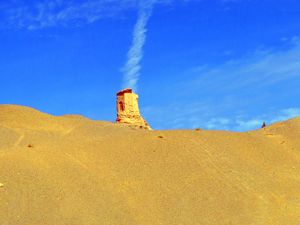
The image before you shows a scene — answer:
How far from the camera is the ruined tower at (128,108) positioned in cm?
3778

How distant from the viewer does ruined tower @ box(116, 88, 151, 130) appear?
124 feet

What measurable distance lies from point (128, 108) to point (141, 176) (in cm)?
1635

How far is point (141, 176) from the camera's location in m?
22.0

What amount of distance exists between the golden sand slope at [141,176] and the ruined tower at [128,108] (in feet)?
29.1

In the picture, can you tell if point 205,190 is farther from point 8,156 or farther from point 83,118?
point 83,118

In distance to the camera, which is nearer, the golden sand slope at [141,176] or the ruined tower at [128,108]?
the golden sand slope at [141,176]

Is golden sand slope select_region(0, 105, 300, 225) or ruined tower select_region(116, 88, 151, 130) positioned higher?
ruined tower select_region(116, 88, 151, 130)

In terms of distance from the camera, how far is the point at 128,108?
38.0 metres

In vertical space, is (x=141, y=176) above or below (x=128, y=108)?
below

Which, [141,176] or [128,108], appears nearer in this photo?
[141,176]

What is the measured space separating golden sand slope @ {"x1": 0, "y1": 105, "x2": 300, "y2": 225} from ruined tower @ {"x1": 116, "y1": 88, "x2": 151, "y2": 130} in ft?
29.1

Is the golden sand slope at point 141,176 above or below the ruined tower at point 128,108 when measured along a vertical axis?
below

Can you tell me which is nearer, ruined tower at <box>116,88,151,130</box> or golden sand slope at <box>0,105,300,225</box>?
Answer: golden sand slope at <box>0,105,300,225</box>

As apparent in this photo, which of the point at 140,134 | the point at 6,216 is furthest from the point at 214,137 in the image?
the point at 6,216
